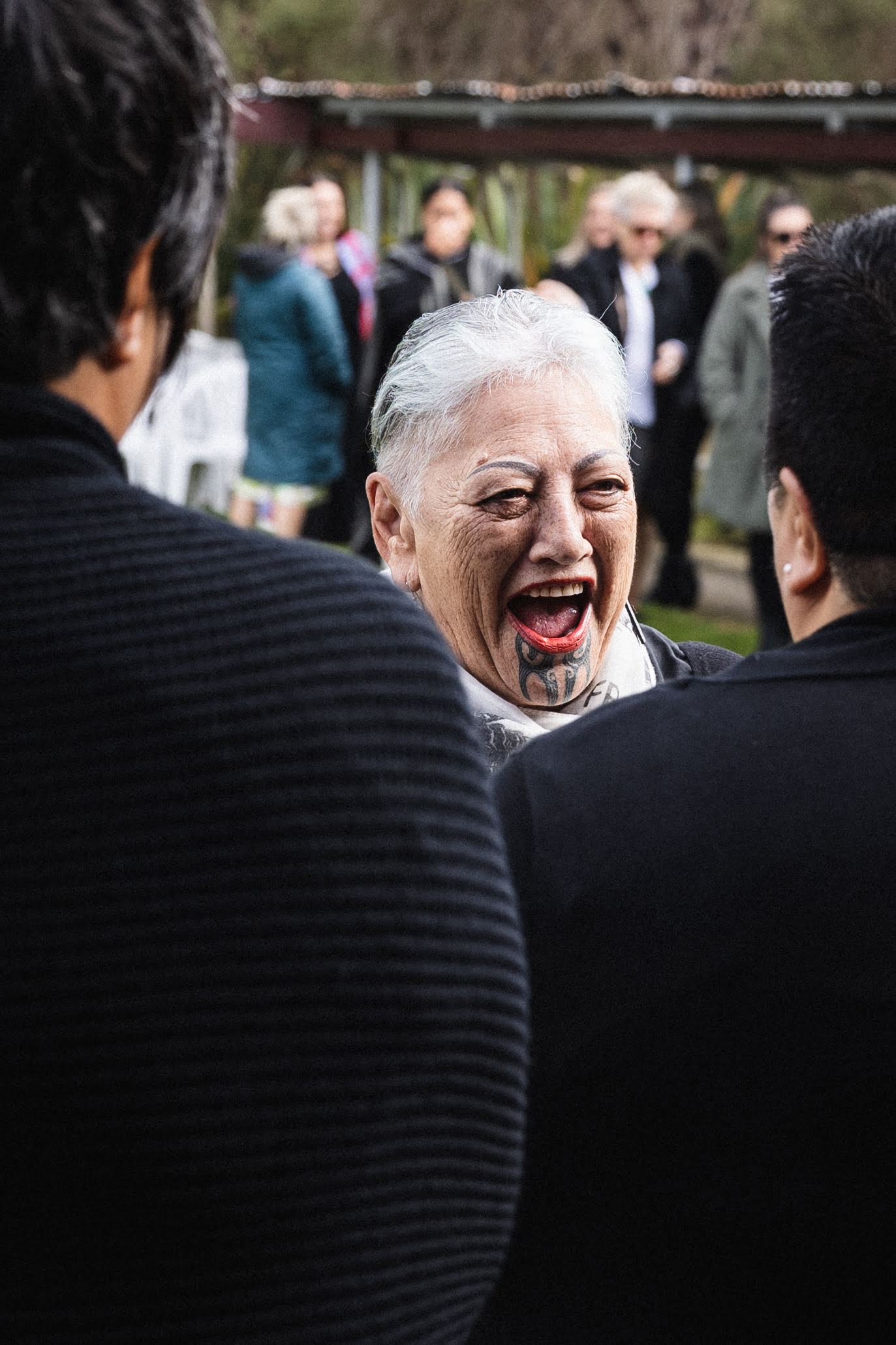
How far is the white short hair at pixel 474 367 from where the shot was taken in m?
2.51

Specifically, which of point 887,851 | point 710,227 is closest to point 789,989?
point 887,851

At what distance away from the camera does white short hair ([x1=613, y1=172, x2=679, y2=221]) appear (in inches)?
304

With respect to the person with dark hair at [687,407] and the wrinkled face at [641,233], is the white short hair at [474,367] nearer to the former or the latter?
the wrinkled face at [641,233]

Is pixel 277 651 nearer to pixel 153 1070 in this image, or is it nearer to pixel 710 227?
pixel 153 1070

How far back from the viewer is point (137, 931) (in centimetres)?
109

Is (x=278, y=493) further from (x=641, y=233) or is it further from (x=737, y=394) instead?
(x=737, y=394)

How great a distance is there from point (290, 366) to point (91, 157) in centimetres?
760

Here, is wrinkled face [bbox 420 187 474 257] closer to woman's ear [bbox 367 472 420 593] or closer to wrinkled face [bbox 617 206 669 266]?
wrinkled face [bbox 617 206 669 266]

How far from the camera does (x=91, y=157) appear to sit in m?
1.11

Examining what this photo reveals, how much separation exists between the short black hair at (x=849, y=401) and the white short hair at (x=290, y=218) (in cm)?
722

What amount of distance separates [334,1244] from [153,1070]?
187mm

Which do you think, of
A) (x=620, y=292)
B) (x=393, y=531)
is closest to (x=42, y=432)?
→ (x=393, y=531)

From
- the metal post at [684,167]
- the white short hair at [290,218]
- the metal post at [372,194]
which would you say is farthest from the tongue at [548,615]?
the metal post at [372,194]

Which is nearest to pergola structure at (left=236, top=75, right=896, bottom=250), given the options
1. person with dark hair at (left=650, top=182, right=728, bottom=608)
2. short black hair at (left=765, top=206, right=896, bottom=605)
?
person with dark hair at (left=650, top=182, right=728, bottom=608)
